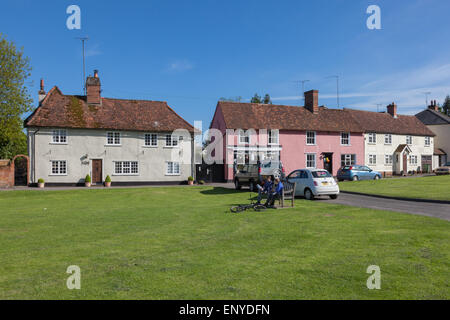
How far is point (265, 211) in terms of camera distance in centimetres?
1458

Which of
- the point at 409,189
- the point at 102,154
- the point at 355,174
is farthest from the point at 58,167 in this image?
the point at 409,189

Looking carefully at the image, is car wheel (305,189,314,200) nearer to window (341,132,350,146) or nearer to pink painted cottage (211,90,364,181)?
pink painted cottage (211,90,364,181)

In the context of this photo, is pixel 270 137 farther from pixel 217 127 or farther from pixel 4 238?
pixel 4 238

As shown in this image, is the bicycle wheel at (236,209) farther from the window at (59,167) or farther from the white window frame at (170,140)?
the window at (59,167)

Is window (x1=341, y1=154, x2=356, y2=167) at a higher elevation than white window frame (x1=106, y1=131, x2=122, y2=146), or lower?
lower

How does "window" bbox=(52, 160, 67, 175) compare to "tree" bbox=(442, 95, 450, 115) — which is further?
"tree" bbox=(442, 95, 450, 115)

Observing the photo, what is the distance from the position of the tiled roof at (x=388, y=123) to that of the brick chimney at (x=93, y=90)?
104 feet

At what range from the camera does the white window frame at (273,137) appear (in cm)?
4000

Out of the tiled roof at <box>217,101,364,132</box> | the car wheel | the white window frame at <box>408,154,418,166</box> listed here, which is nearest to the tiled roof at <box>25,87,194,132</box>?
the tiled roof at <box>217,101,364,132</box>

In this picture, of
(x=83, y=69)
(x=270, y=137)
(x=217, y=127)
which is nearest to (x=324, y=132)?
(x=270, y=137)

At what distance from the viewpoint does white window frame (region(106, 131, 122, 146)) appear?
112 feet

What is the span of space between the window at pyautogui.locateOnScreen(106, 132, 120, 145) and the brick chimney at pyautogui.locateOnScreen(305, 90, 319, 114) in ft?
78.2

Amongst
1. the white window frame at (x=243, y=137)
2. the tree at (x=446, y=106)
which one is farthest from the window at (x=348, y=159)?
the tree at (x=446, y=106)
